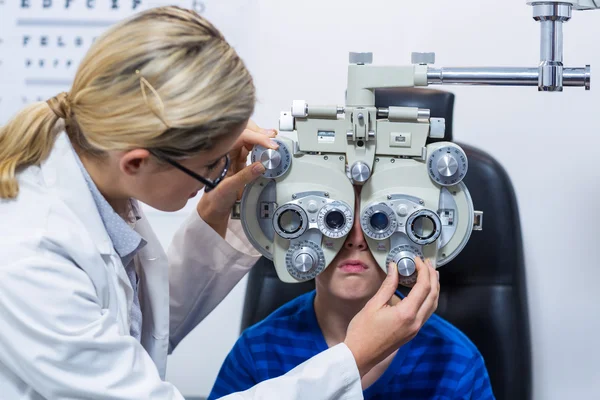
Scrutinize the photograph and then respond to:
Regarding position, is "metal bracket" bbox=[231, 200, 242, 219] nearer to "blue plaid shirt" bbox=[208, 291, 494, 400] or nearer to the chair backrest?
"blue plaid shirt" bbox=[208, 291, 494, 400]

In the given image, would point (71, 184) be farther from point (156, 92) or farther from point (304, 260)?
point (304, 260)

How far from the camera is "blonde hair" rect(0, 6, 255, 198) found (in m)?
0.89

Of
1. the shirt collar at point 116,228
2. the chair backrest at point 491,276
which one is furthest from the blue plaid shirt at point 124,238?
the chair backrest at point 491,276

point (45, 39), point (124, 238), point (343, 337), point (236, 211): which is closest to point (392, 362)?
point (343, 337)

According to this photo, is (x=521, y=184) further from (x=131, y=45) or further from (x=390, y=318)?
(x=131, y=45)

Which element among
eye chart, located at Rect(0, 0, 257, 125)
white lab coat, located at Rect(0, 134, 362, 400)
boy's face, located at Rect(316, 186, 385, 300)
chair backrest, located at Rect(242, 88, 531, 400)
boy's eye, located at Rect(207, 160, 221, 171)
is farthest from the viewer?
eye chart, located at Rect(0, 0, 257, 125)

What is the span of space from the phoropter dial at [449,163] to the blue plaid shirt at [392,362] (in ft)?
0.93

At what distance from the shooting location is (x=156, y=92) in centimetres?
89

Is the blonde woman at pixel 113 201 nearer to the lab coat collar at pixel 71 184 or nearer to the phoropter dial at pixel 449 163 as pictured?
the lab coat collar at pixel 71 184

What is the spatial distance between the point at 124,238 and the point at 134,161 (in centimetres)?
15

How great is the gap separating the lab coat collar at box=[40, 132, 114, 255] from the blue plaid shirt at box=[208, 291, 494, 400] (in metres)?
0.37

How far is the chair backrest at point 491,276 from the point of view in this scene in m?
1.43

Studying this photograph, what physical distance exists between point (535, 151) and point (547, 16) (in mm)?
619

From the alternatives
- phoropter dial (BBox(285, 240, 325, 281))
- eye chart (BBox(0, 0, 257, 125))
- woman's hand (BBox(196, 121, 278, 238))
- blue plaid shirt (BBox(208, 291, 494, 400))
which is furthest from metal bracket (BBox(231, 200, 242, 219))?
eye chart (BBox(0, 0, 257, 125))
